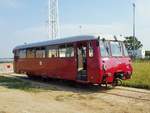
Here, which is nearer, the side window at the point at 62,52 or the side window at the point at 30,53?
the side window at the point at 62,52

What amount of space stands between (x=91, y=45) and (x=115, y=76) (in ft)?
6.39

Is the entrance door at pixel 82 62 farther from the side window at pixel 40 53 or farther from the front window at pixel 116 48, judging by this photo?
the side window at pixel 40 53

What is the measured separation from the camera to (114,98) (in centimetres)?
1580

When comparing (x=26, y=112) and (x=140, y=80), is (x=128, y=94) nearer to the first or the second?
(x=140, y=80)

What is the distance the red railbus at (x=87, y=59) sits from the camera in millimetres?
18141

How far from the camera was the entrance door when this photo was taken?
1934cm

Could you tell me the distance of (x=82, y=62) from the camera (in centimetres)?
1975

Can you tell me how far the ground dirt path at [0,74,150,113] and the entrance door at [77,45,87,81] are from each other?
3.22ft

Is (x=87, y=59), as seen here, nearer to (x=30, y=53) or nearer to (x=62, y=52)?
(x=62, y=52)

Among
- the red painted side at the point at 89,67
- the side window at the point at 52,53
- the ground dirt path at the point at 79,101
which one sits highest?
the side window at the point at 52,53

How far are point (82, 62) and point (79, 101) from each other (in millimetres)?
5014

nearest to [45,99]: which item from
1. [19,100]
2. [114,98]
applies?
[19,100]

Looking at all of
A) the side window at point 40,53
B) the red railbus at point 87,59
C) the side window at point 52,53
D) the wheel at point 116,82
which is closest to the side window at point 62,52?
the red railbus at point 87,59

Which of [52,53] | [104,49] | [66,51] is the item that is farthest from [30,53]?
[104,49]
